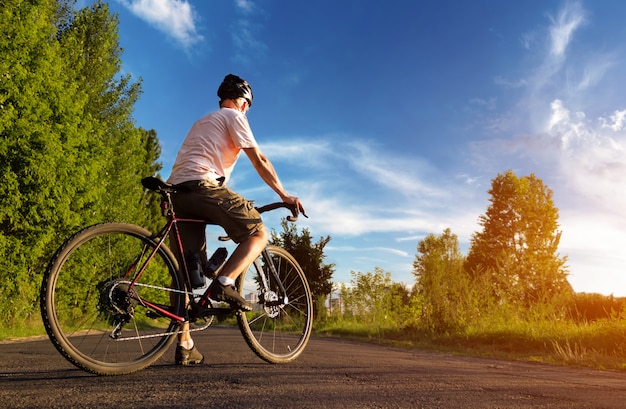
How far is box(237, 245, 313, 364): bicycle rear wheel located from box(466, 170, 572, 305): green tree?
99.7 ft

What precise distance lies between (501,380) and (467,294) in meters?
10.1

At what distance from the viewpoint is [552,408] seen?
2828 millimetres

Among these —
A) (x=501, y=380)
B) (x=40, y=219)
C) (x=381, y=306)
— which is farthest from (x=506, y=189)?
(x=501, y=380)

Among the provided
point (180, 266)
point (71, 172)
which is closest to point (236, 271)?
point (180, 266)

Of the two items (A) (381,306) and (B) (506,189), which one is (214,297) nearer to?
(A) (381,306)

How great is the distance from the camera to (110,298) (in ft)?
10.9

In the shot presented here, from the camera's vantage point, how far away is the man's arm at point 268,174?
4035mm

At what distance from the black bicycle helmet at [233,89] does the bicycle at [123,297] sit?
3.29 ft

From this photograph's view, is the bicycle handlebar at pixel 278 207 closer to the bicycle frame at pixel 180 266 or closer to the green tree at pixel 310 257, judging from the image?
the bicycle frame at pixel 180 266

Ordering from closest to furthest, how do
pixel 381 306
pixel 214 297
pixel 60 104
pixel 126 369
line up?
1. pixel 126 369
2. pixel 214 297
3. pixel 60 104
4. pixel 381 306

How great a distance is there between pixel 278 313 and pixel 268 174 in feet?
4.61

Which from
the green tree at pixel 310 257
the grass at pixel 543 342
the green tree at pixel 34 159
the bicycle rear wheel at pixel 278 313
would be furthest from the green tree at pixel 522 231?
the bicycle rear wheel at pixel 278 313

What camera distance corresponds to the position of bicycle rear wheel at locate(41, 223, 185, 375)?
3.17 metres

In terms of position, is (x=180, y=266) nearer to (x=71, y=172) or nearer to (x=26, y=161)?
(x=26, y=161)
